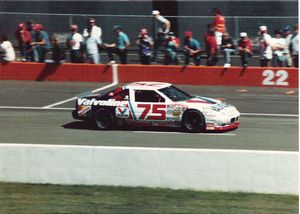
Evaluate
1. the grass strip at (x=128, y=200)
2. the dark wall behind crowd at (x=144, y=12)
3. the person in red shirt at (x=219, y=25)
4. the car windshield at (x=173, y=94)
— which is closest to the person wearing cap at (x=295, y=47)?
the dark wall behind crowd at (x=144, y=12)

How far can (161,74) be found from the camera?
2267 centimetres

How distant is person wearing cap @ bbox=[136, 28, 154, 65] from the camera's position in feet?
75.8

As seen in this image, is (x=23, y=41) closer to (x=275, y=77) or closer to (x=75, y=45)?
(x=75, y=45)

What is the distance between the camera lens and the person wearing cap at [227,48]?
74.2 feet

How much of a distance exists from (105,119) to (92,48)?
6.73 metres

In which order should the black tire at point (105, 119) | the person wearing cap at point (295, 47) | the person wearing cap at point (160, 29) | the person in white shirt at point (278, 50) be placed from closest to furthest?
the black tire at point (105, 119) < the person wearing cap at point (295, 47) < the person in white shirt at point (278, 50) < the person wearing cap at point (160, 29)

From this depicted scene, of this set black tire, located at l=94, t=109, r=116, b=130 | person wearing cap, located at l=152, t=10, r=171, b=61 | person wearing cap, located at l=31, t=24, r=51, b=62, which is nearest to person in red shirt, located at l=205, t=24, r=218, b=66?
person wearing cap, located at l=152, t=10, r=171, b=61

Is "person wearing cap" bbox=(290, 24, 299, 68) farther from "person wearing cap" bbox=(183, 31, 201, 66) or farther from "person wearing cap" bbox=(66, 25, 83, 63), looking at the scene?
"person wearing cap" bbox=(66, 25, 83, 63)

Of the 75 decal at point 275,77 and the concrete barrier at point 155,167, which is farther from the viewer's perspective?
the 75 decal at point 275,77

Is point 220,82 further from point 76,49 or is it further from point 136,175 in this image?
point 136,175

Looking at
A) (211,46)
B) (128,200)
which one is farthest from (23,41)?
(128,200)

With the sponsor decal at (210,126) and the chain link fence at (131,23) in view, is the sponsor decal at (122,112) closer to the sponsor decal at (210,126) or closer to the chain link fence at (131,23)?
the sponsor decal at (210,126)

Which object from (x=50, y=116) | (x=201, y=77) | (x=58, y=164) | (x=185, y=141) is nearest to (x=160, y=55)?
(x=201, y=77)

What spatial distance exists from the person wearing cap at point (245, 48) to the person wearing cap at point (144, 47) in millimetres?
2784
